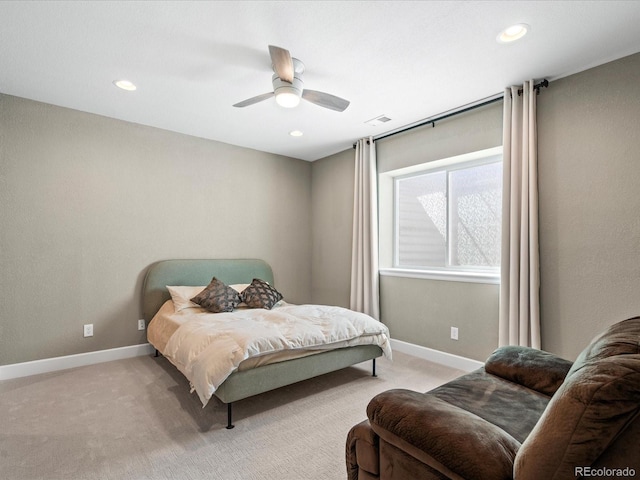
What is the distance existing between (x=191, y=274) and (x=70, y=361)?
145cm

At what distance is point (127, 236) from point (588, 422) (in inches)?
163

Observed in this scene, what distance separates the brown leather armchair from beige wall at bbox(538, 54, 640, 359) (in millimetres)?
1135

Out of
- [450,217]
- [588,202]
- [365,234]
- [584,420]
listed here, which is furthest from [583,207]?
[584,420]

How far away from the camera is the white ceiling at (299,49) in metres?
1.99

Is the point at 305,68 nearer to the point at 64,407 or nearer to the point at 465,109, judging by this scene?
the point at 465,109

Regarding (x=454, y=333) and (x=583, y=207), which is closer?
(x=583, y=207)

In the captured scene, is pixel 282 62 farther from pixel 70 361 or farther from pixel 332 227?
pixel 70 361

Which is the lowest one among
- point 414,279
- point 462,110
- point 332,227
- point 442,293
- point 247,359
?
point 247,359

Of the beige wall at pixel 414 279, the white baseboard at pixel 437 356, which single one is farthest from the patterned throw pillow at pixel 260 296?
the white baseboard at pixel 437 356

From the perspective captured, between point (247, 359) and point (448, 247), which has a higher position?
point (448, 247)

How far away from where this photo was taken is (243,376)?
230 cm

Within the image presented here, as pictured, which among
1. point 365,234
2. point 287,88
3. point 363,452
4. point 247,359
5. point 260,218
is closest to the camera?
point 363,452

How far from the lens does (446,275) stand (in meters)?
3.54

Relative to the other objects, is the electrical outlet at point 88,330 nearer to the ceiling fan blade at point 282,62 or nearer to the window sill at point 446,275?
the ceiling fan blade at point 282,62
